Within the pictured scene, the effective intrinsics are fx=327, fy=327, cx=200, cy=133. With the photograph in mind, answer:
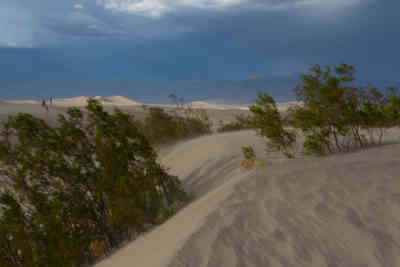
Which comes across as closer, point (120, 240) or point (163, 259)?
point (163, 259)

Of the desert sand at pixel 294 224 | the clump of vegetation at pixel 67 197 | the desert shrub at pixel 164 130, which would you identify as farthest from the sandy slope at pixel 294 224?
the desert shrub at pixel 164 130

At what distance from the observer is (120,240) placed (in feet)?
21.6

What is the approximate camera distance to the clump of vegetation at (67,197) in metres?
5.81

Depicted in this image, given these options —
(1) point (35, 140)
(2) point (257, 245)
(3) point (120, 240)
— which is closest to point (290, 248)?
(2) point (257, 245)

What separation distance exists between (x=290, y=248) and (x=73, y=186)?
15.4ft

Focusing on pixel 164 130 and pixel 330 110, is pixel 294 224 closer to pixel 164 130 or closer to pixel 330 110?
pixel 330 110

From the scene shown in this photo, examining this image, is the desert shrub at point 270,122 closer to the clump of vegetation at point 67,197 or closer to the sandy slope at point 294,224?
the sandy slope at point 294,224

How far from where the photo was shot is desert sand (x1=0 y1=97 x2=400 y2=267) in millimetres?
3363

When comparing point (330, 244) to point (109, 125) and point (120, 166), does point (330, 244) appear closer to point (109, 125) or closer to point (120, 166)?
point (120, 166)

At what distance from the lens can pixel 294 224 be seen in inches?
156

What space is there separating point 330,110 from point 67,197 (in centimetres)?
704

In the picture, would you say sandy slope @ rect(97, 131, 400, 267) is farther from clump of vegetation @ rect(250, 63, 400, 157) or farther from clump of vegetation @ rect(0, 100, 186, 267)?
clump of vegetation @ rect(250, 63, 400, 157)

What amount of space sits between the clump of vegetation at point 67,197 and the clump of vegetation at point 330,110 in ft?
14.0

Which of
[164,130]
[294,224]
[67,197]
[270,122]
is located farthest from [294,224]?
[164,130]
